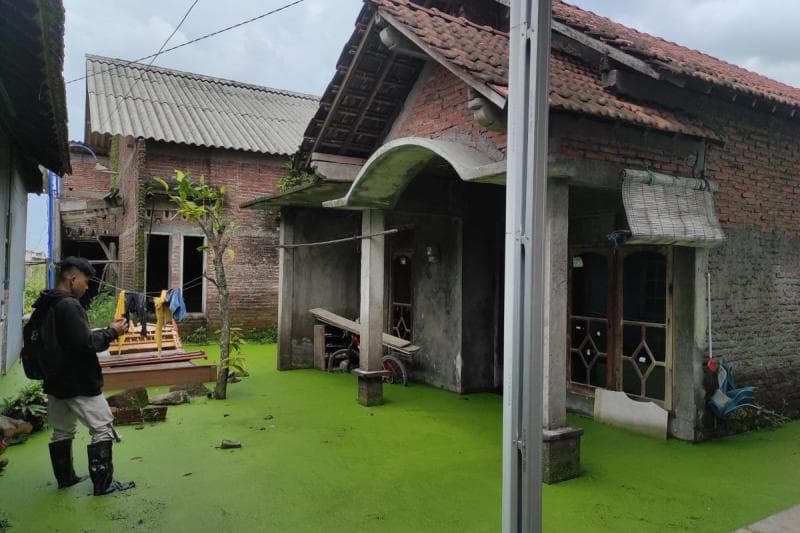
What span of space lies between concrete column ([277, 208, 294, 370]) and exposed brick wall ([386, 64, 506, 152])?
3957mm

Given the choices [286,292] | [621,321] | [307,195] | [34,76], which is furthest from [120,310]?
[621,321]

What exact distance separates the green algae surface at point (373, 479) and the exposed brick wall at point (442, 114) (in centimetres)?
332

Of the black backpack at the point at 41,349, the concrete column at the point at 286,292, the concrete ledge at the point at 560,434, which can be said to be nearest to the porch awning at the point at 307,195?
the concrete column at the point at 286,292

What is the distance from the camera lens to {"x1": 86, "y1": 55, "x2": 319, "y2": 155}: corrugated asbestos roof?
1416 cm

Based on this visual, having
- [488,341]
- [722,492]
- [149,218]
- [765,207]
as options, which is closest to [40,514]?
[722,492]

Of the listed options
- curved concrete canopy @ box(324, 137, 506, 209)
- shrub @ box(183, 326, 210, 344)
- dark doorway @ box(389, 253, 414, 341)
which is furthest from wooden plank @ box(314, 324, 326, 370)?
shrub @ box(183, 326, 210, 344)

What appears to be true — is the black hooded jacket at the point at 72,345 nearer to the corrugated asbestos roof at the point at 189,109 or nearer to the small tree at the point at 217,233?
the small tree at the point at 217,233

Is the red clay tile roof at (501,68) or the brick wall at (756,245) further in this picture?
the brick wall at (756,245)

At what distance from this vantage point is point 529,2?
3121mm

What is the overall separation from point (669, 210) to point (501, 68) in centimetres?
225

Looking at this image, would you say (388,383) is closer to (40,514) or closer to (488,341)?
(488,341)

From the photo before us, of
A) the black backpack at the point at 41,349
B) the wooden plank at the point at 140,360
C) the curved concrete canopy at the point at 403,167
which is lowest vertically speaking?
the wooden plank at the point at 140,360

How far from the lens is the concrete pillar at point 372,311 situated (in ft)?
26.3

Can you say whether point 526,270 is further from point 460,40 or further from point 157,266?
point 157,266
